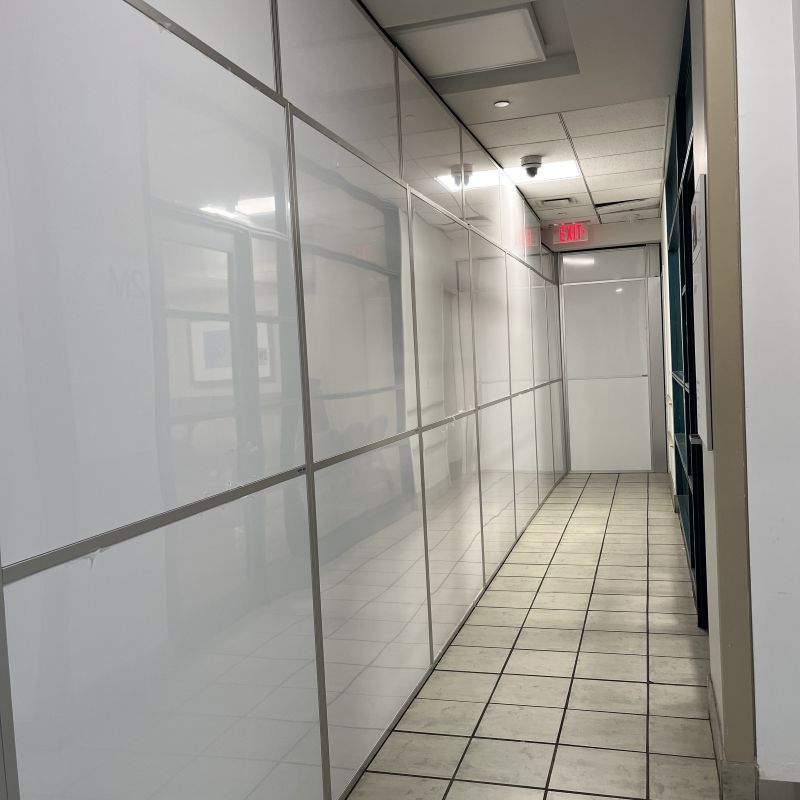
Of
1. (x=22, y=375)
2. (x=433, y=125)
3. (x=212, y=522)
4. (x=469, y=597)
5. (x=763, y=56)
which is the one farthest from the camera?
(x=469, y=597)

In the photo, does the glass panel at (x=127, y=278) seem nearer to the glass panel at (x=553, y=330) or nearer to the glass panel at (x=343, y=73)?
the glass panel at (x=343, y=73)

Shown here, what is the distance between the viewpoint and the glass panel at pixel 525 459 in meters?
6.57

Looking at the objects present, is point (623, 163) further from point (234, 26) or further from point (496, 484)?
point (234, 26)

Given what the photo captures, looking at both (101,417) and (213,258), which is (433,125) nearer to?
(213,258)

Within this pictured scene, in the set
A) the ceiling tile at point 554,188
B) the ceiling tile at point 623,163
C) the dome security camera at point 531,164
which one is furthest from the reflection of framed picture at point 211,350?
the ceiling tile at point 554,188

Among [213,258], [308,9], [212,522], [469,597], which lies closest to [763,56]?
[308,9]

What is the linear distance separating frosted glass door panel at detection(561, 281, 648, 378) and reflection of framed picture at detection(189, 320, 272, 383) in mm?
8435

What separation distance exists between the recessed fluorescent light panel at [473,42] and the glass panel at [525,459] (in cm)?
295

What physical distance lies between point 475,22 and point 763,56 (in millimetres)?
1521

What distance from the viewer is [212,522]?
6.46ft

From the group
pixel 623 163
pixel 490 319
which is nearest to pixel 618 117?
pixel 623 163

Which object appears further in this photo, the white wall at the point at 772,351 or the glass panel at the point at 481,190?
the glass panel at the point at 481,190

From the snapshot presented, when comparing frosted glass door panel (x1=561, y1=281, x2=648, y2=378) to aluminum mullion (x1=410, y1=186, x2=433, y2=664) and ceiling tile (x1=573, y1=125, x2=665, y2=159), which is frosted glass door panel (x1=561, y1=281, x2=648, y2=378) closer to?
ceiling tile (x1=573, y1=125, x2=665, y2=159)

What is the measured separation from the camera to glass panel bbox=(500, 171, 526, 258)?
6.41 m
